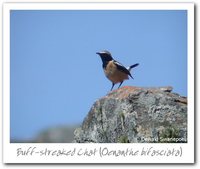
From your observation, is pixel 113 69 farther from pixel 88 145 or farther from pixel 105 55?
pixel 88 145

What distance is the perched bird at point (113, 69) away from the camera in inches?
251

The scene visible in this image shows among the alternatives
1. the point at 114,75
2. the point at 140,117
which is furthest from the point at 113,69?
the point at 140,117

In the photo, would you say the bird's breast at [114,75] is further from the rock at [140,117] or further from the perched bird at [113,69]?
the rock at [140,117]

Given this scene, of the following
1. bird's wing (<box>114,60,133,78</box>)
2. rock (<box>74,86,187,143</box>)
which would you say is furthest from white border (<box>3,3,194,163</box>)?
bird's wing (<box>114,60,133,78</box>)

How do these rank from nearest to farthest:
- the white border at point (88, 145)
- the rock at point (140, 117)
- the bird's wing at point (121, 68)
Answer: the rock at point (140, 117)
the white border at point (88, 145)
the bird's wing at point (121, 68)

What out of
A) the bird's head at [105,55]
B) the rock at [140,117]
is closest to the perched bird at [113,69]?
the bird's head at [105,55]

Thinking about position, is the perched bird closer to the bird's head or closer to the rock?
the bird's head

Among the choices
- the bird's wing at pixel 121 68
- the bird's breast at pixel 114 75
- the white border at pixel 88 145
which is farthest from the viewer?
the bird's breast at pixel 114 75

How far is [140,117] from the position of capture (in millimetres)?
5840

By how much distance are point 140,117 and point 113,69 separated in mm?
822

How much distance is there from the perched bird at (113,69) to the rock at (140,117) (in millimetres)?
419
